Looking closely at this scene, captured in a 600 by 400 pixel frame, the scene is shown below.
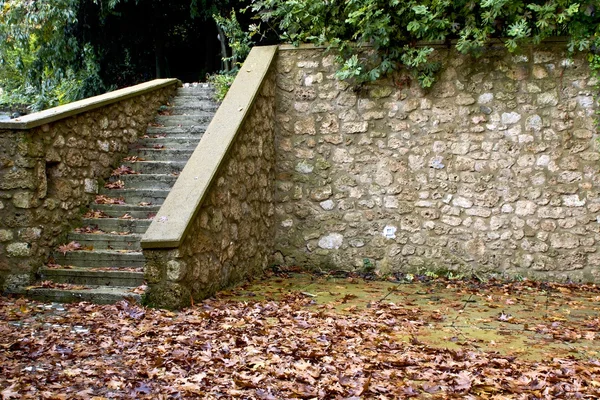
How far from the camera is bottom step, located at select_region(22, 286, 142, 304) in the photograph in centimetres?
560

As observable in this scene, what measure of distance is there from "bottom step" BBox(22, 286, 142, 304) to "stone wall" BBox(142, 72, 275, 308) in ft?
1.10

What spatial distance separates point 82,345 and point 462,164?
4.58 m

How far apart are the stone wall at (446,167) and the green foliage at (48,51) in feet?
17.0

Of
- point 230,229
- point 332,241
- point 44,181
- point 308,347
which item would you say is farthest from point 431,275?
point 44,181

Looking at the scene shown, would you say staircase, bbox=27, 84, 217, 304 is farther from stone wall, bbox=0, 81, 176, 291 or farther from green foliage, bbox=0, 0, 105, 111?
green foliage, bbox=0, 0, 105, 111

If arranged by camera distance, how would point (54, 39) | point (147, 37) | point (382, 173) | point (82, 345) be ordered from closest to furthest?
1. point (82, 345)
2. point (382, 173)
3. point (54, 39)
4. point (147, 37)

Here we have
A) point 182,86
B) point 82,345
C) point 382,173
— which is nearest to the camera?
point 82,345

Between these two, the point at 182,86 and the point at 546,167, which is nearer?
the point at 546,167

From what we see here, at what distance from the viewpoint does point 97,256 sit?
244 inches

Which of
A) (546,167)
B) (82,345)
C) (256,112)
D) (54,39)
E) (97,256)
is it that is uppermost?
(54,39)

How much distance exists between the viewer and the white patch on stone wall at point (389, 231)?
738 centimetres

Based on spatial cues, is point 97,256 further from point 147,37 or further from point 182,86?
point 147,37

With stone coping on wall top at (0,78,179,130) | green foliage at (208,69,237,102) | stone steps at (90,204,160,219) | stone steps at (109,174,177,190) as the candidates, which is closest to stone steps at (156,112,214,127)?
green foliage at (208,69,237,102)

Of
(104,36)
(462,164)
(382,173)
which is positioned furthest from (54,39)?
(462,164)
